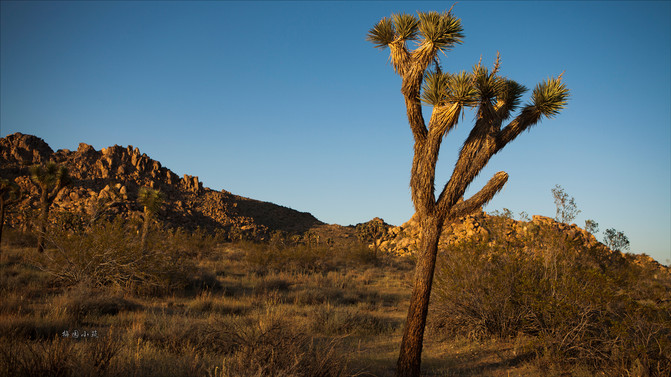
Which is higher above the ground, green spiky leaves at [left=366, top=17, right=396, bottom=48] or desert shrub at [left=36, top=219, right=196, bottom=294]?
green spiky leaves at [left=366, top=17, right=396, bottom=48]

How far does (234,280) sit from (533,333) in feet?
41.8

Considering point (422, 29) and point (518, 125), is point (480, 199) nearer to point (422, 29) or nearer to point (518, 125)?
point (518, 125)

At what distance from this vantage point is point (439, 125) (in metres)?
6.11

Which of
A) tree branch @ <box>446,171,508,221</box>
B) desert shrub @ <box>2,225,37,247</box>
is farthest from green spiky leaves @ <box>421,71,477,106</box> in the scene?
desert shrub @ <box>2,225,37,247</box>

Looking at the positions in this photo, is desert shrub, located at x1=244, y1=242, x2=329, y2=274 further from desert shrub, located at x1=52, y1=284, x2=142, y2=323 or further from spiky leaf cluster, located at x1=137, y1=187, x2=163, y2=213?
desert shrub, located at x1=52, y1=284, x2=142, y2=323

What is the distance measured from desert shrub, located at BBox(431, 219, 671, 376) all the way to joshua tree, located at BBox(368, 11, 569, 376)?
2.87 metres

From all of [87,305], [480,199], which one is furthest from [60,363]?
[480,199]

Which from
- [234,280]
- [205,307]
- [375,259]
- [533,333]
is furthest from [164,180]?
[533,333]

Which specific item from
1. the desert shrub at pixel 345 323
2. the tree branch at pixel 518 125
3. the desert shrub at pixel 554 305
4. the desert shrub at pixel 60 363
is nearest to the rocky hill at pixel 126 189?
the desert shrub at pixel 345 323

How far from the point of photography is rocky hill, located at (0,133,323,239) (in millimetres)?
39438

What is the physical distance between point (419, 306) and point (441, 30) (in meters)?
4.69

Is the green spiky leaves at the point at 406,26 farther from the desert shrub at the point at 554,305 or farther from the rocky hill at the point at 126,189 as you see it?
the rocky hill at the point at 126,189

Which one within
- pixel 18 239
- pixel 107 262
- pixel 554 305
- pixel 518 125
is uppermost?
pixel 518 125

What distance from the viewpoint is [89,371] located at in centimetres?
415
